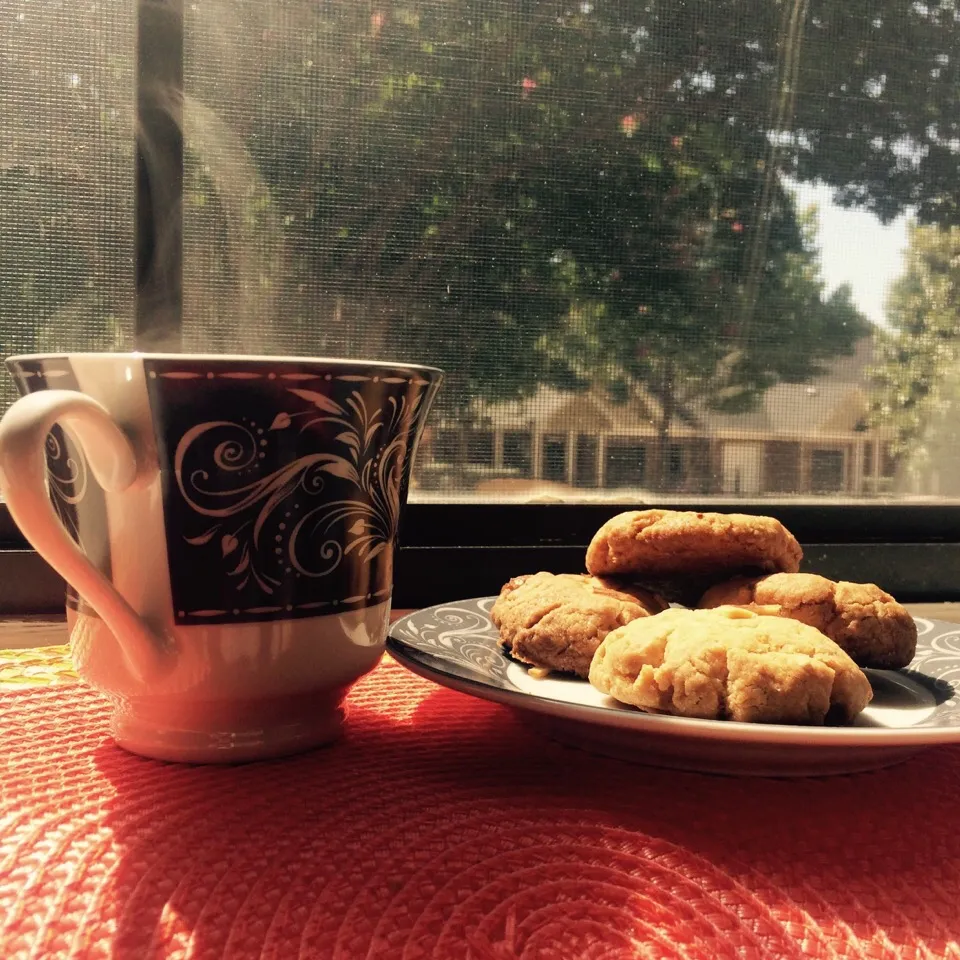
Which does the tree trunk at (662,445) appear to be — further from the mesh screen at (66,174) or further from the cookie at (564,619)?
the mesh screen at (66,174)

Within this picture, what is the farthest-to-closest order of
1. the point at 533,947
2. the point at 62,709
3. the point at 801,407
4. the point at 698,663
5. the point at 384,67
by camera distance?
the point at 801,407, the point at 384,67, the point at 62,709, the point at 698,663, the point at 533,947

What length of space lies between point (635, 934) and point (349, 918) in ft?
0.35

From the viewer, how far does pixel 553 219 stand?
1053mm

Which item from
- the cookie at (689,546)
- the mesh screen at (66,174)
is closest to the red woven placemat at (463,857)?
the cookie at (689,546)

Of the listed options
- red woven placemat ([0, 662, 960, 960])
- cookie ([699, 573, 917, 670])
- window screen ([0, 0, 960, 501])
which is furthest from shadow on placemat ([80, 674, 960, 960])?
window screen ([0, 0, 960, 501])

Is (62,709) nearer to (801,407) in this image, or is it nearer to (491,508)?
(491,508)

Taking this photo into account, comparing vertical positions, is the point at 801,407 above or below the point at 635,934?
above

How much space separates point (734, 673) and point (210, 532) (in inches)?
10.8

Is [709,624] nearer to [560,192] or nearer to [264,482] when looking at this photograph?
[264,482]

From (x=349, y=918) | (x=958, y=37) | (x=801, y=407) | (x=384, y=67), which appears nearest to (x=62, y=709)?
(x=349, y=918)

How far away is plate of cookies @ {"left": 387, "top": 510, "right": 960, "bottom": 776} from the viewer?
0.48 metres

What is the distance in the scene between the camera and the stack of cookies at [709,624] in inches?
19.2

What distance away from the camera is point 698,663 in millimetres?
493

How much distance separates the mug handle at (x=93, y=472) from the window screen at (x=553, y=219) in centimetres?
52
